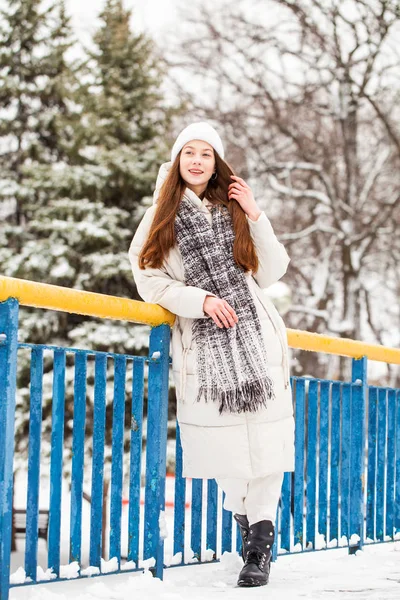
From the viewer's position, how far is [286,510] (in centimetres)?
405

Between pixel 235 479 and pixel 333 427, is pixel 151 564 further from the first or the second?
pixel 333 427

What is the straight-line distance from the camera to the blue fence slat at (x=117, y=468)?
125 inches

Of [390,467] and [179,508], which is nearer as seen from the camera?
[179,508]

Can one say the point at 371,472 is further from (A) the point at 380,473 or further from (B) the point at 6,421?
(B) the point at 6,421

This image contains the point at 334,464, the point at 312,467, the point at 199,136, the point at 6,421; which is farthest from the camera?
the point at 334,464

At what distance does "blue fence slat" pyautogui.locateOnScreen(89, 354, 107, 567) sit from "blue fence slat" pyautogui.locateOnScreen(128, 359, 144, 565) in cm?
17

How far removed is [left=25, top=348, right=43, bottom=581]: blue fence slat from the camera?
2.84 meters

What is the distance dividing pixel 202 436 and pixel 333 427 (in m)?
1.37

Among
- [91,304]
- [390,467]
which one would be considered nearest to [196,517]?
[91,304]

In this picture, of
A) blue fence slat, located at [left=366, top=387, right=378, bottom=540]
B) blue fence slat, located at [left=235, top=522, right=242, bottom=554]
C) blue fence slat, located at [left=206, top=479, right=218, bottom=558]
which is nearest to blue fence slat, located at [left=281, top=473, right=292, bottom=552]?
blue fence slat, located at [left=235, top=522, right=242, bottom=554]

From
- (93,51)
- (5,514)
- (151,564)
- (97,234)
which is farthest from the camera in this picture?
(93,51)

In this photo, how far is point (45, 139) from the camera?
63.8 feet

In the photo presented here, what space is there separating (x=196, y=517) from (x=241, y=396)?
27.4 inches

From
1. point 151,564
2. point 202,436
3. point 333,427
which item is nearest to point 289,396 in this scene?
point 202,436
